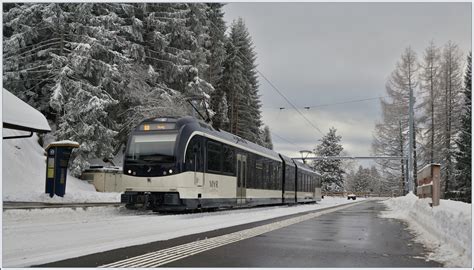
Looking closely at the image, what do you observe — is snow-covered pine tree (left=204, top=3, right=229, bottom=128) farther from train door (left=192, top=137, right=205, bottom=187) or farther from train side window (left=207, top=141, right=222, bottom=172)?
train door (left=192, top=137, right=205, bottom=187)

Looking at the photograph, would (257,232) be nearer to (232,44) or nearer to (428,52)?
(428,52)

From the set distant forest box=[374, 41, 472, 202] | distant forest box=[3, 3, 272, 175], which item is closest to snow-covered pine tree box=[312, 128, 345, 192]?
distant forest box=[374, 41, 472, 202]

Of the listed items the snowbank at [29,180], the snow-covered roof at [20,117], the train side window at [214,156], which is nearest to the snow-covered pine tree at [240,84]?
the snowbank at [29,180]

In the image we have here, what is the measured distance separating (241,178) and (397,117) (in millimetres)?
31536

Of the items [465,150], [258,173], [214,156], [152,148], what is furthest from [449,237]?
[465,150]

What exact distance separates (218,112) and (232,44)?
42.3ft

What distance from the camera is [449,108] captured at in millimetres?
43375

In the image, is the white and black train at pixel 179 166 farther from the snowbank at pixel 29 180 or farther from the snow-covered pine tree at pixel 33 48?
the snow-covered pine tree at pixel 33 48

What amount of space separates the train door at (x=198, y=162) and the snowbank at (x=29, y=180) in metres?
6.33

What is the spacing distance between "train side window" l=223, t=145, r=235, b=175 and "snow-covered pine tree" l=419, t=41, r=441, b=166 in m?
28.6

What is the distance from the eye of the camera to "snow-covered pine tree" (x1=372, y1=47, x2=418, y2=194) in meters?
46.6

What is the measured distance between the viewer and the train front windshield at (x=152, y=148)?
55.7 ft

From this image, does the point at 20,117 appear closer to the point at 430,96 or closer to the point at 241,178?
the point at 241,178

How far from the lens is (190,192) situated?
55.9 ft
